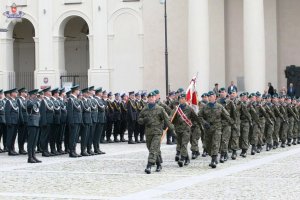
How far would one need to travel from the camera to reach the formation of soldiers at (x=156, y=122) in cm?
1962

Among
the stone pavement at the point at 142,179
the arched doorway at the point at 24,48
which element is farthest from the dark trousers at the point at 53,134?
the arched doorway at the point at 24,48

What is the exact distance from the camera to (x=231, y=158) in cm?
2202

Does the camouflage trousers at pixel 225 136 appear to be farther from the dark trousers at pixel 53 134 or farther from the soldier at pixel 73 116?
the dark trousers at pixel 53 134

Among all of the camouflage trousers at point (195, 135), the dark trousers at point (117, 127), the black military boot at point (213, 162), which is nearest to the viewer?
the black military boot at point (213, 162)

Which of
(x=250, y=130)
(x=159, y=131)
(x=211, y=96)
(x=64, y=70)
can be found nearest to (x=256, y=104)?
(x=250, y=130)

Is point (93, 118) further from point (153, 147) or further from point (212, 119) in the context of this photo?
point (153, 147)

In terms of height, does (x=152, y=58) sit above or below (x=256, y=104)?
above

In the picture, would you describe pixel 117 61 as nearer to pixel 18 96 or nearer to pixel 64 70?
pixel 64 70

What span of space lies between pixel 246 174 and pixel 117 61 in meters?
31.4

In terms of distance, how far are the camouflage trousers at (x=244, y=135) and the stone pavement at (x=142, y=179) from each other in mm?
426

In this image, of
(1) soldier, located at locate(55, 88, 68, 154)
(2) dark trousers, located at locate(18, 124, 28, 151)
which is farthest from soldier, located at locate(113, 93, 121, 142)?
(2) dark trousers, located at locate(18, 124, 28, 151)

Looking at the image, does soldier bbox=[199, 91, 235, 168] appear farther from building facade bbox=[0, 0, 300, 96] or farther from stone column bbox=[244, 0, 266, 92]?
building facade bbox=[0, 0, 300, 96]

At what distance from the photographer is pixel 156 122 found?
18.3 metres

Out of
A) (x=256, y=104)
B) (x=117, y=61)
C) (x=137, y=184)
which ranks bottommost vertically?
(x=137, y=184)
